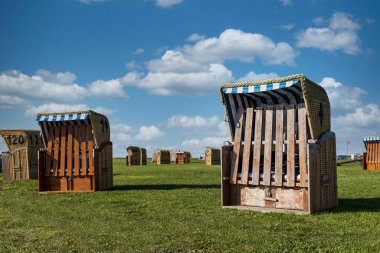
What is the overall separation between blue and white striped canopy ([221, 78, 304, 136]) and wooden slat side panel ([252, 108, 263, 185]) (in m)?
0.38

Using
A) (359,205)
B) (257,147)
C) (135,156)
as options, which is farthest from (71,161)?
(135,156)

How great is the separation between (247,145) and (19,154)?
16825 mm

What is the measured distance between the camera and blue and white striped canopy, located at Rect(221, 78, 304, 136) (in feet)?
32.6

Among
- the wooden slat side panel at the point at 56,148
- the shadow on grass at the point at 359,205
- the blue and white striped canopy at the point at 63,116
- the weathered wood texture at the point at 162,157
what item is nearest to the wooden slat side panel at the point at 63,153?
the wooden slat side panel at the point at 56,148

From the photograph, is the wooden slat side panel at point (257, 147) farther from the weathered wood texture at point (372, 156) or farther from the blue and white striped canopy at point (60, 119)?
the weathered wood texture at point (372, 156)

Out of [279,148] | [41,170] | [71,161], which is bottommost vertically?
[41,170]

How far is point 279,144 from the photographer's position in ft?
33.9

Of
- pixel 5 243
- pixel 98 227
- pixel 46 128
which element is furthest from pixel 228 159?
pixel 46 128

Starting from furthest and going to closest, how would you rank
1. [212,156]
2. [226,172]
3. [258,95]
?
[212,156], [226,172], [258,95]

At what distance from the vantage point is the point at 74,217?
31.8ft

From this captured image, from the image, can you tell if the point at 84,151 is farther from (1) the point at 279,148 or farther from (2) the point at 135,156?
(2) the point at 135,156

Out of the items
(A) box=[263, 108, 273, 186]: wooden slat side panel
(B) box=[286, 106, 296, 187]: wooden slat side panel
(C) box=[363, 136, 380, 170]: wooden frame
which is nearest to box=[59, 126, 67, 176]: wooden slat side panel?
(A) box=[263, 108, 273, 186]: wooden slat side panel

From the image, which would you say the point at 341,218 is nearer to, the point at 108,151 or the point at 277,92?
the point at 277,92

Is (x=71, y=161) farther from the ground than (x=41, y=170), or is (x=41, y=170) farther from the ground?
(x=71, y=161)
